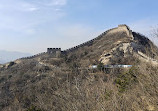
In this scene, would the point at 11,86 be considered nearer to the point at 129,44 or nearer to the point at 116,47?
the point at 116,47

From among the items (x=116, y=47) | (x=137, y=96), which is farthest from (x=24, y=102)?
(x=116, y=47)

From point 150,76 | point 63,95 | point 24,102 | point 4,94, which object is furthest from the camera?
point 4,94

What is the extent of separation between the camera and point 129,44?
71.4 feet

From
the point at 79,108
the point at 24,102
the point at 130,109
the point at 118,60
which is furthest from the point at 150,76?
the point at 118,60

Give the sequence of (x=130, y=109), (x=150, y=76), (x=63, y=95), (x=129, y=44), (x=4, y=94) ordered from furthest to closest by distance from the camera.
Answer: (x=129, y=44) < (x=4, y=94) < (x=63, y=95) < (x=150, y=76) < (x=130, y=109)

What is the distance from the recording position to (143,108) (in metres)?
2.85

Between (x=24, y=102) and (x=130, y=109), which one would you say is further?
(x=24, y=102)

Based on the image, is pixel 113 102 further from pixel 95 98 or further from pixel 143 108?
pixel 143 108

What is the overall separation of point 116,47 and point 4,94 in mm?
17033

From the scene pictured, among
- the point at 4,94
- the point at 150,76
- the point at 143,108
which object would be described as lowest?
the point at 4,94

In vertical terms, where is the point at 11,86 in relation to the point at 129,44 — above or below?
below

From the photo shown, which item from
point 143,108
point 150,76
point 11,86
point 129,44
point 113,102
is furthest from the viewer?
point 129,44

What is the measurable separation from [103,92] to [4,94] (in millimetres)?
17647

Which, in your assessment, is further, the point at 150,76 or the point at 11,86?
the point at 11,86
